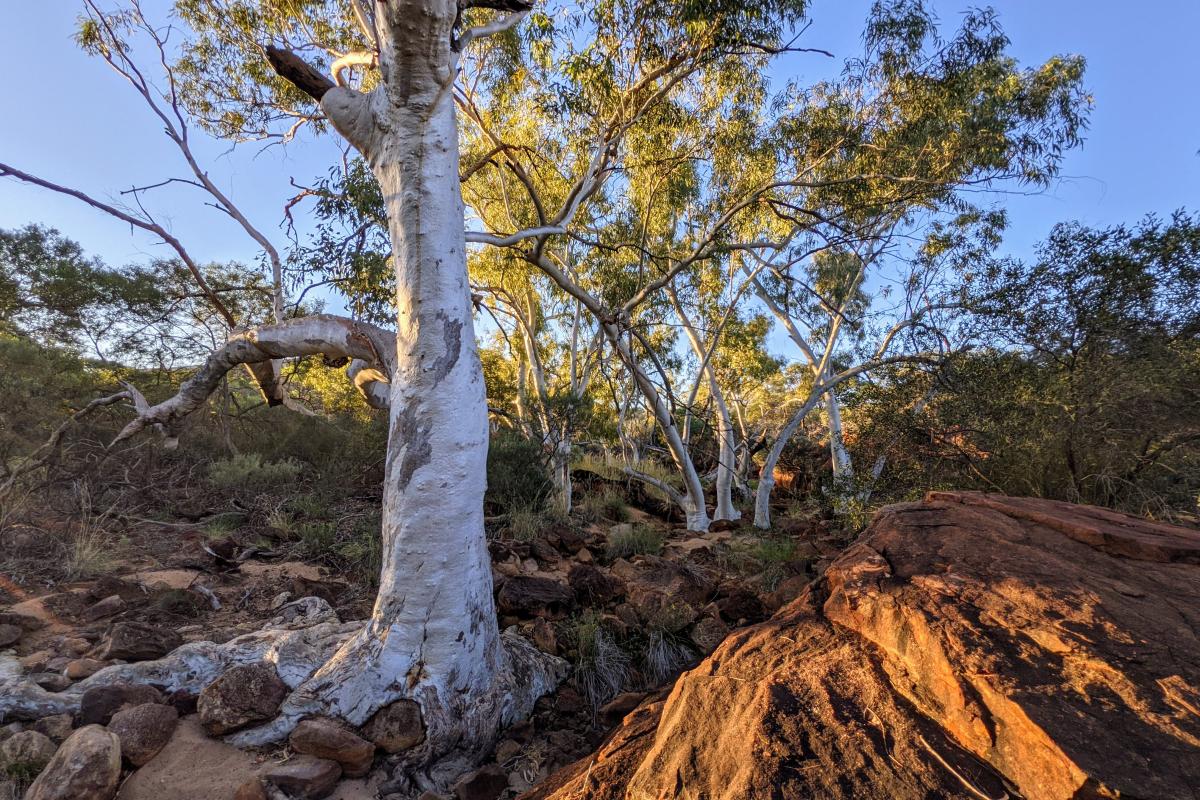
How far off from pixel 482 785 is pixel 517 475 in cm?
502

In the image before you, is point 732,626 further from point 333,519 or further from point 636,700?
point 333,519

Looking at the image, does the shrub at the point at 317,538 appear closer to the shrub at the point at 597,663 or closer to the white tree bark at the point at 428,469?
the white tree bark at the point at 428,469

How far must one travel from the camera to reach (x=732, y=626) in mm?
3602

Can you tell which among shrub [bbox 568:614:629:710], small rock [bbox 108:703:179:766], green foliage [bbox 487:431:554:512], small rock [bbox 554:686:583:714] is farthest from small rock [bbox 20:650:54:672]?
green foliage [bbox 487:431:554:512]

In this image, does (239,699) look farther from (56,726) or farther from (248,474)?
(248,474)

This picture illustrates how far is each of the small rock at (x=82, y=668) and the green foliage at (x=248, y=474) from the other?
180 inches

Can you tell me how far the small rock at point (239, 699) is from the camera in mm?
2469

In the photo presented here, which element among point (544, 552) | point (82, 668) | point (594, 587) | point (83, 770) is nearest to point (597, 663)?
point (594, 587)

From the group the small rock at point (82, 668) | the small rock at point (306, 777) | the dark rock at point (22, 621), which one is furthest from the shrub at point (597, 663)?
the dark rock at point (22, 621)

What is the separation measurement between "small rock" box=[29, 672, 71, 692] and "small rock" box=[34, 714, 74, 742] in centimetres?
25

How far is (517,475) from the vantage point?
287 inches

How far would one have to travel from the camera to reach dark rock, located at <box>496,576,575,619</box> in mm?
3859

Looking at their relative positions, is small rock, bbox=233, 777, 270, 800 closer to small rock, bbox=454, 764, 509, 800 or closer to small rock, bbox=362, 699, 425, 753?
small rock, bbox=362, 699, 425, 753

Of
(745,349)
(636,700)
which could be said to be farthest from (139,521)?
(745,349)
